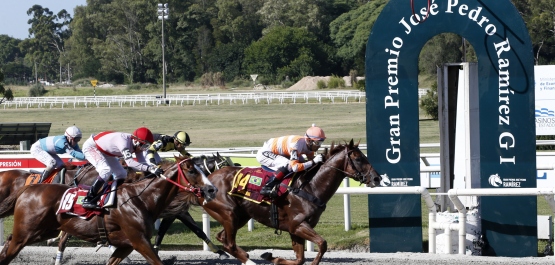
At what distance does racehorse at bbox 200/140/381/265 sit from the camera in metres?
7.88

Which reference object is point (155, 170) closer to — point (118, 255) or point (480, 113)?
point (118, 255)

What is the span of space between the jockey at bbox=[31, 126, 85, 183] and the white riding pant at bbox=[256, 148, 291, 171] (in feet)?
8.03

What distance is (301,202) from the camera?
797cm

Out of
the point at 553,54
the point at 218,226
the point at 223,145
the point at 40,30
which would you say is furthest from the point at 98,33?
the point at 218,226

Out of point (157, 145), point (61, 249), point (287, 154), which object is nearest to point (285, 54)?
point (157, 145)

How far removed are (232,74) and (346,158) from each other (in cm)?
5439

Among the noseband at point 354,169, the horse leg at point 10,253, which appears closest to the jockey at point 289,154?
the noseband at point 354,169

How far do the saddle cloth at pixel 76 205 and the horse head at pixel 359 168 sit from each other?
95.1 inches

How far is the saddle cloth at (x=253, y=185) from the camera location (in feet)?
26.6

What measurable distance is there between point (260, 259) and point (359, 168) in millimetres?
1664

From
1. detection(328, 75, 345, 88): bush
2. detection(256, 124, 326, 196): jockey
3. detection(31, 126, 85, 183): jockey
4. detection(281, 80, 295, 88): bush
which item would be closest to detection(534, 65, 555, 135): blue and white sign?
detection(256, 124, 326, 196): jockey

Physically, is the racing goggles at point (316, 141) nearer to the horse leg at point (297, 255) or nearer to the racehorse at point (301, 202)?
the racehorse at point (301, 202)

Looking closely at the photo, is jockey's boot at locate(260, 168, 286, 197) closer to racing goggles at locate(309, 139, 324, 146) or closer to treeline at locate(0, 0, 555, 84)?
racing goggles at locate(309, 139, 324, 146)

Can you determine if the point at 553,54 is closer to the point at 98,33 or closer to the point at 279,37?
the point at 279,37
